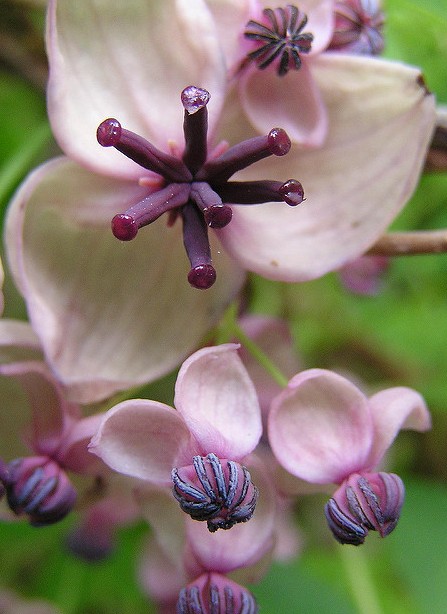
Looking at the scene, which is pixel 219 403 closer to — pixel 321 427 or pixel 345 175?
pixel 321 427

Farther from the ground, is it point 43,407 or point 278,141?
point 278,141

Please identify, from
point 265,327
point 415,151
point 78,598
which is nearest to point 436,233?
point 415,151

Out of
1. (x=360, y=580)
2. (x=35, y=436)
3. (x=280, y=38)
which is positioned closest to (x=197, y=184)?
(x=280, y=38)

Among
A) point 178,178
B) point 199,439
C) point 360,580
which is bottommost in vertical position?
point 360,580

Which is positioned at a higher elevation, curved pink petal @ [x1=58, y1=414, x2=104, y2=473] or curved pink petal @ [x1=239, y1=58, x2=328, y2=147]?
curved pink petal @ [x1=239, y1=58, x2=328, y2=147]

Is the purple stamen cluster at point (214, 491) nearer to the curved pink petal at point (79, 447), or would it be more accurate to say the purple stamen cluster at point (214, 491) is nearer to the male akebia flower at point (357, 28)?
the curved pink petal at point (79, 447)

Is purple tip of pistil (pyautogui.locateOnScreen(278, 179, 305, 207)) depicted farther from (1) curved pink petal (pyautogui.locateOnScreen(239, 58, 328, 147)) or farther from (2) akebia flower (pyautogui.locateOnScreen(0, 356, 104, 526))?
(2) akebia flower (pyautogui.locateOnScreen(0, 356, 104, 526))

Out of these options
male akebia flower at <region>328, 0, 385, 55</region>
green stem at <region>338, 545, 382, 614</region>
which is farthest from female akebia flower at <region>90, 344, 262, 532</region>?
green stem at <region>338, 545, 382, 614</region>
